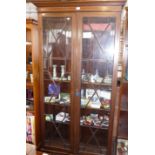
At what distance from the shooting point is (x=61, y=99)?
239cm

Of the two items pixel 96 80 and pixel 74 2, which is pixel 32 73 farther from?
pixel 74 2

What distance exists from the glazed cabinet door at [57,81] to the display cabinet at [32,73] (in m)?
0.11

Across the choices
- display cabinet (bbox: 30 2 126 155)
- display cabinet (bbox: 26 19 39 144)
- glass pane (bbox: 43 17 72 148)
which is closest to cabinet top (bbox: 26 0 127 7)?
display cabinet (bbox: 30 2 126 155)

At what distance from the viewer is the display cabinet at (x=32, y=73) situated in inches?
88.4

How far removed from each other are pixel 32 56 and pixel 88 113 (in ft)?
3.67

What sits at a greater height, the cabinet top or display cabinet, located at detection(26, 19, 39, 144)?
the cabinet top

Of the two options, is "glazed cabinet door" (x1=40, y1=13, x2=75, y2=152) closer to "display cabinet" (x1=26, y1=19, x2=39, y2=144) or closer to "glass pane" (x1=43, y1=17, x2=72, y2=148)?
"glass pane" (x1=43, y1=17, x2=72, y2=148)

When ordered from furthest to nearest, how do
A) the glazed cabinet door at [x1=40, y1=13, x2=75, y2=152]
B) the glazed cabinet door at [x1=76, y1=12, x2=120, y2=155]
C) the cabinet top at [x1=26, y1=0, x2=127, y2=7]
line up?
the glazed cabinet door at [x1=40, y1=13, x2=75, y2=152] → the glazed cabinet door at [x1=76, y1=12, x2=120, y2=155] → the cabinet top at [x1=26, y1=0, x2=127, y2=7]

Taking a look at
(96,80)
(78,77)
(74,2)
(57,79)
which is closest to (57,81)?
(57,79)

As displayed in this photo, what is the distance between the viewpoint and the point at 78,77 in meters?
2.16

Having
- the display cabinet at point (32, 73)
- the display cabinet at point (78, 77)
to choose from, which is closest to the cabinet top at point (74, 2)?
the display cabinet at point (78, 77)

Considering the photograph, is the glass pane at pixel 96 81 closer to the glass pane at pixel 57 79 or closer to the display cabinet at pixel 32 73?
the glass pane at pixel 57 79

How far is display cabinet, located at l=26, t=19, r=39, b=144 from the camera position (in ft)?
7.36
